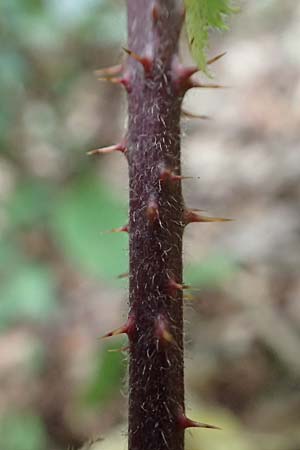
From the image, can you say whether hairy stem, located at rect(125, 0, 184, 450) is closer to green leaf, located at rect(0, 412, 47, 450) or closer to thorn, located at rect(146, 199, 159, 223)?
thorn, located at rect(146, 199, 159, 223)

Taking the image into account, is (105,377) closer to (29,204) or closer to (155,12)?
(29,204)

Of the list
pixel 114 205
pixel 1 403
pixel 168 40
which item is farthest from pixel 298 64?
pixel 168 40

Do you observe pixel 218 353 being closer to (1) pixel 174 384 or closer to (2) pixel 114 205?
(2) pixel 114 205

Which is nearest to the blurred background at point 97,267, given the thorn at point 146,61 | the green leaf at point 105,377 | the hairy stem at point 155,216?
→ the green leaf at point 105,377

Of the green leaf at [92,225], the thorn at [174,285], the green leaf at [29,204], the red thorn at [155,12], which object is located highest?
the red thorn at [155,12]

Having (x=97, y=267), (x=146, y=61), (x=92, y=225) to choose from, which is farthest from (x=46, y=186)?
(x=146, y=61)

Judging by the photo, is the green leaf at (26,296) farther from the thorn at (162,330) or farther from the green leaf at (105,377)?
the thorn at (162,330)
